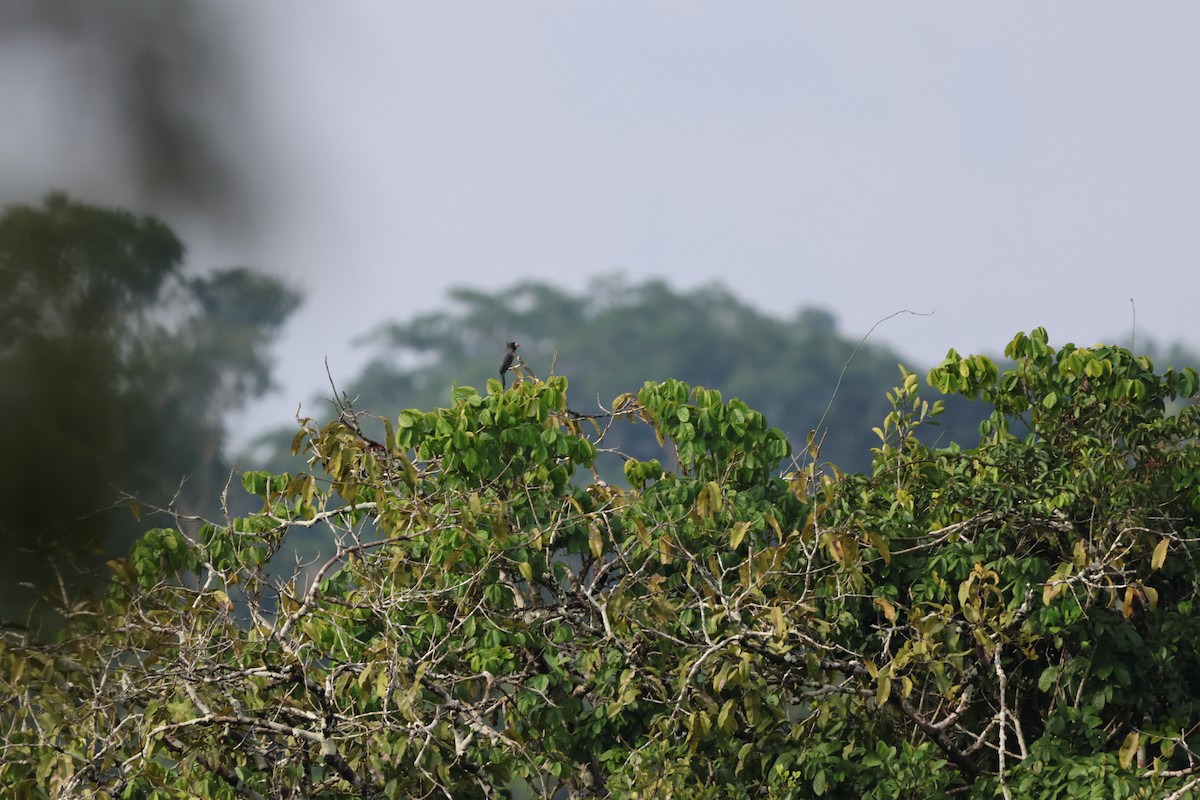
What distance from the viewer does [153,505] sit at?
69cm

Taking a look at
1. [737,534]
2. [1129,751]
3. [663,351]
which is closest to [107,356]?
[737,534]

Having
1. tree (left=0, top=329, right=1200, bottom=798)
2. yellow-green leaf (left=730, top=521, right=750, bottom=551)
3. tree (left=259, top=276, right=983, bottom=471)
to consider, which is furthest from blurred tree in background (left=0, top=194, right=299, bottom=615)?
tree (left=259, top=276, right=983, bottom=471)

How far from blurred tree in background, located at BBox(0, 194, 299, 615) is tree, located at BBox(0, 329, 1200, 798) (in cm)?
264

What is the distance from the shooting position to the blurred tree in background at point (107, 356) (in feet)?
1.98

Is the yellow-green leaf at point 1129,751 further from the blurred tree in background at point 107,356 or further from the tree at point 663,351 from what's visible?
the tree at point 663,351

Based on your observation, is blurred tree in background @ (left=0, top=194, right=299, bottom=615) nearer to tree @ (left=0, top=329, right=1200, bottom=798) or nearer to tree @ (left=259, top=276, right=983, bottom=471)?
tree @ (left=0, top=329, right=1200, bottom=798)

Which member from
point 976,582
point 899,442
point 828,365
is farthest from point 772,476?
point 828,365

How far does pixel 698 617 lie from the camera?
13.8 ft

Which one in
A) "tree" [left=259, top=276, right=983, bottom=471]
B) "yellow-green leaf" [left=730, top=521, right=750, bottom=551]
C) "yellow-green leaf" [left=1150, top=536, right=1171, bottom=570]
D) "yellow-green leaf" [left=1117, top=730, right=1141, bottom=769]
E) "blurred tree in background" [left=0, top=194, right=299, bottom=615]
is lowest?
"blurred tree in background" [left=0, top=194, right=299, bottom=615]

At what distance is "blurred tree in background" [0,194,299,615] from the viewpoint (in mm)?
603

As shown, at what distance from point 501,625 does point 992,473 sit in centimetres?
180

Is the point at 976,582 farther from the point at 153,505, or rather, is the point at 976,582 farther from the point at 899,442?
the point at 153,505

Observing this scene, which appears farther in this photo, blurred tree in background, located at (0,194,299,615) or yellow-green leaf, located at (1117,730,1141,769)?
yellow-green leaf, located at (1117,730,1141,769)

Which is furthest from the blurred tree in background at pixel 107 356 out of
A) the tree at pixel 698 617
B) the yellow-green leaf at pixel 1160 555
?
the yellow-green leaf at pixel 1160 555
